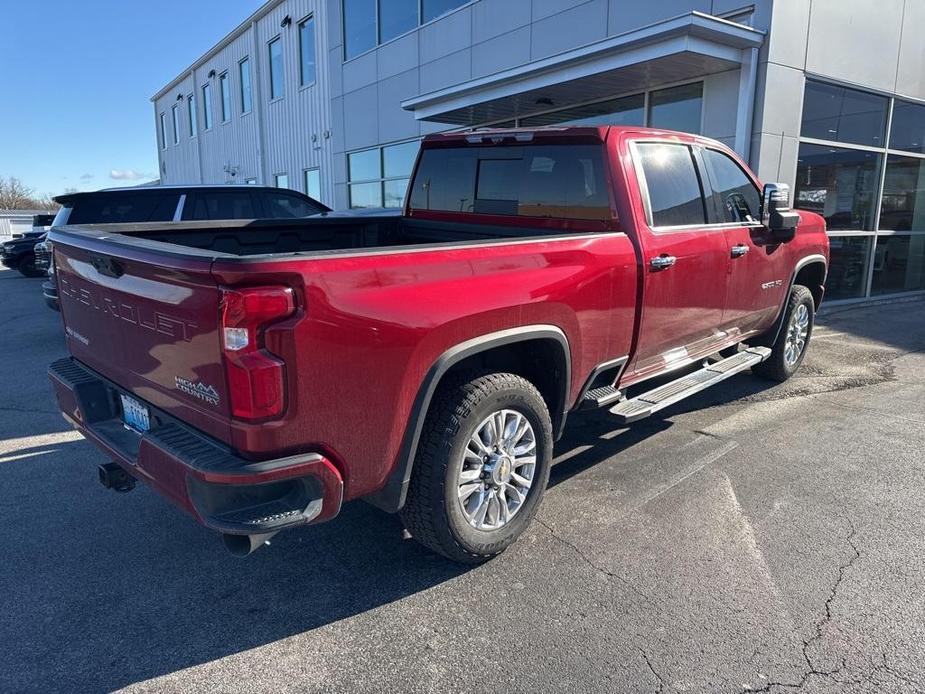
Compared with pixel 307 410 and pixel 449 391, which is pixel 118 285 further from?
pixel 449 391

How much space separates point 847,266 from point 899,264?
2007mm

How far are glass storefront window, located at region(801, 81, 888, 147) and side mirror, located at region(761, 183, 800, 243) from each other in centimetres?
495

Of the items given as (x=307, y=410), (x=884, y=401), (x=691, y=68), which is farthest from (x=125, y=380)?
(x=691, y=68)

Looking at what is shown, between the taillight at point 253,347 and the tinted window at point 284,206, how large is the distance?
292 inches

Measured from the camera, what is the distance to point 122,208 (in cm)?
827

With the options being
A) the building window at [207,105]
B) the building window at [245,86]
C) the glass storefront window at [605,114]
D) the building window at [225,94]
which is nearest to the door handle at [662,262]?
the glass storefront window at [605,114]

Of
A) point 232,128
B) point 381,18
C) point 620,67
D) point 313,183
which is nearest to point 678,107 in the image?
point 620,67

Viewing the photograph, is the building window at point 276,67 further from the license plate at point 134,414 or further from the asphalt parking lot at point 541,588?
the license plate at point 134,414

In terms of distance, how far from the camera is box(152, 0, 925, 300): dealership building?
800 centimetres

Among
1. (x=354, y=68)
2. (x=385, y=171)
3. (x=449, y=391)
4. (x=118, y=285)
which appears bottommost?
(x=449, y=391)

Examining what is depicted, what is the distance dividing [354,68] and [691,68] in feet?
31.6

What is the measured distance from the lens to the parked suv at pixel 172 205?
8031 mm

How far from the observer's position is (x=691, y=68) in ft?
26.3

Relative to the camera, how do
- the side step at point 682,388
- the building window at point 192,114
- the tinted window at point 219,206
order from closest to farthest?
the side step at point 682,388 → the tinted window at point 219,206 → the building window at point 192,114
